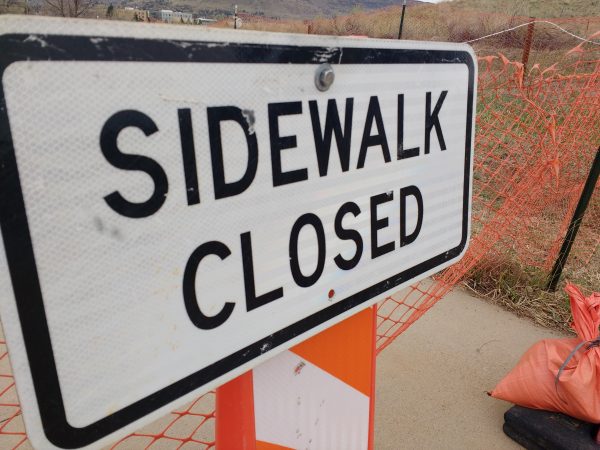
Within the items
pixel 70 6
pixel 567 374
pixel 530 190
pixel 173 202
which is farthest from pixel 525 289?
pixel 70 6

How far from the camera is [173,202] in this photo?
594mm

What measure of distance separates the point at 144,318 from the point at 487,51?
696 inches

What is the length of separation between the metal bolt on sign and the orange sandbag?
155 centimetres

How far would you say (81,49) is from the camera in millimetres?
496

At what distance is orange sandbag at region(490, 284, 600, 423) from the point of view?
64.4 inches

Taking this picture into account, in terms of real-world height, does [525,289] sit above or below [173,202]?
Answer: below

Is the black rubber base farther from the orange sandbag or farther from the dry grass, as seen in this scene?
the dry grass

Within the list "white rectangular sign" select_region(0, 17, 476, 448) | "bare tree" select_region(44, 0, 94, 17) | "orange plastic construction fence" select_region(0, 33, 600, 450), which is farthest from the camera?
"bare tree" select_region(44, 0, 94, 17)

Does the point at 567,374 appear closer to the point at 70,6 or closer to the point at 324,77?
the point at 324,77

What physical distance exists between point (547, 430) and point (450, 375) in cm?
50

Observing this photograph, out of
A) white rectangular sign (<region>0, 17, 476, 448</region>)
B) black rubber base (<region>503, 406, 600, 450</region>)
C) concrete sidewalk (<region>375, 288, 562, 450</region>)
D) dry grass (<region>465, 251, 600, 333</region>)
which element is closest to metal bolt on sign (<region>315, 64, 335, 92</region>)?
white rectangular sign (<region>0, 17, 476, 448</region>)

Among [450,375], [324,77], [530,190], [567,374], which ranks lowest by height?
[450,375]

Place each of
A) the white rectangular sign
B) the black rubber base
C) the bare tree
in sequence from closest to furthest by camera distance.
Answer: the white rectangular sign → the black rubber base → the bare tree

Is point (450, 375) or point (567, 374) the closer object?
point (567, 374)
